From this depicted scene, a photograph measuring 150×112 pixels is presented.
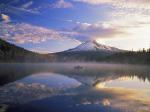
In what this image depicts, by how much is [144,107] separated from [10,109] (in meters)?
11.4

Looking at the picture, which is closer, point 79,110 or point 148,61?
point 79,110

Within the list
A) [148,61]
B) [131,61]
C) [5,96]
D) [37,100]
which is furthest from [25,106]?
[131,61]

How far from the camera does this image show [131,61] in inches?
7859

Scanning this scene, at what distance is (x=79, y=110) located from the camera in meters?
23.9

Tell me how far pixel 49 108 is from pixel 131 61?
179588mm

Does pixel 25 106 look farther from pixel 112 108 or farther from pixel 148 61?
pixel 148 61

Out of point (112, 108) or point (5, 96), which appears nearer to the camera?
point (112, 108)

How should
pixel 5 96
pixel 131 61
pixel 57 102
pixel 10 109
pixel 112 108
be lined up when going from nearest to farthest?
pixel 10 109 → pixel 112 108 → pixel 57 102 → pixel 5 96 → pixel 131 61

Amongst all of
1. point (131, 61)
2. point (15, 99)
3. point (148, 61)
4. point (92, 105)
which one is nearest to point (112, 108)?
point (92, 105)

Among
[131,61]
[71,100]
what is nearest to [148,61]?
[131,61]

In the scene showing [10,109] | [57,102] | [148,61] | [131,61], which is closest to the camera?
[10,109]

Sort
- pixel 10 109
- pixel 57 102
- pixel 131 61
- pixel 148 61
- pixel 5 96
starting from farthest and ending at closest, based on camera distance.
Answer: pixel 131 61, pixel 148 61, pixel 5 96, pixel 57 102, pixel 10 109

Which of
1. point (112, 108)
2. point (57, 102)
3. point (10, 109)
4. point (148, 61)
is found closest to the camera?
point (10, 109)

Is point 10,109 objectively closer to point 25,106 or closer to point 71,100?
point 25,106
